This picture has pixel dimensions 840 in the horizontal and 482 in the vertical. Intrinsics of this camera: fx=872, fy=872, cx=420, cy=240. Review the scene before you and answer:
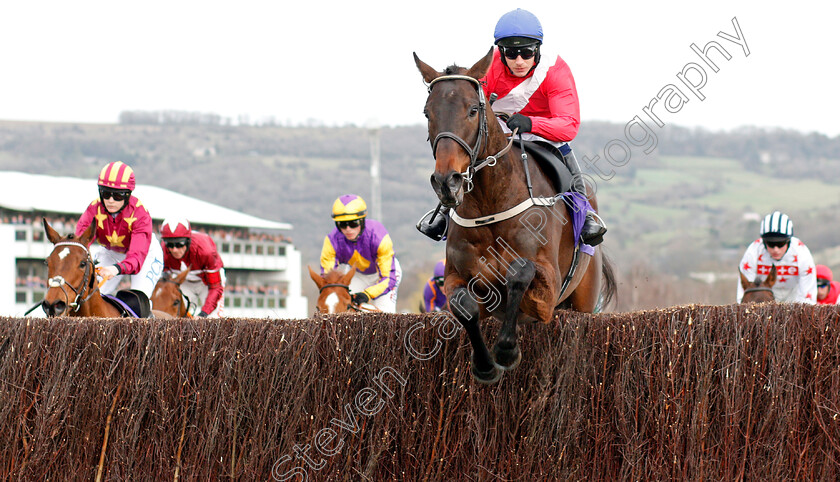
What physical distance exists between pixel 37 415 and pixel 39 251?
34.0m

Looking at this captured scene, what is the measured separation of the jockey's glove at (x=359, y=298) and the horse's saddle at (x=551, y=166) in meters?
3.96

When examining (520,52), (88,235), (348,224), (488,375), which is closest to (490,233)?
(488,375)

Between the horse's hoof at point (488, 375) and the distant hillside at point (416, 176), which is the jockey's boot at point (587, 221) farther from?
the distant hillside at point (416, 176)

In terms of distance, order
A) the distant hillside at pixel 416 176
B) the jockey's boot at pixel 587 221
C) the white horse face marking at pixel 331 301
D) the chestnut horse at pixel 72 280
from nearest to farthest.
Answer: the jockey's boot at pixel 587 221, the chestnut horse at pixel 72 280, the white horse face marking at pixel 331 301, the distant hillside at pixel 416 176

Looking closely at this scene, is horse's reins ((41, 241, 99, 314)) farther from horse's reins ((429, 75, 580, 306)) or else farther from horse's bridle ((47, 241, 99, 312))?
horse's reins ((429, 75, 580, 306))

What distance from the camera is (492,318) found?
5156 millimetres

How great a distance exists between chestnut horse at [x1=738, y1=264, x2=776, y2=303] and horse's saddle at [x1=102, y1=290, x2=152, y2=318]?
5925 mm

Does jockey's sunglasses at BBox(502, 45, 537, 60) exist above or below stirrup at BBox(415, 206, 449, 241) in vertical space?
above

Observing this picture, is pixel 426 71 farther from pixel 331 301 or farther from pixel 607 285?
pixel 331 301

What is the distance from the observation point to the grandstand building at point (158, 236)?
34000 millimetres

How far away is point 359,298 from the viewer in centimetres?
904

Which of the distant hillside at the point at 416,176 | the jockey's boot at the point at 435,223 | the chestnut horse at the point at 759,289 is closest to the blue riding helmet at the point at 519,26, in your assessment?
the jockey's boot at the point at 435,223

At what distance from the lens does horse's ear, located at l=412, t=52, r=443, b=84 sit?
15.1 ft

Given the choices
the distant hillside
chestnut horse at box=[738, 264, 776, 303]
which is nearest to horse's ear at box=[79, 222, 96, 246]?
chestnut horse at box=[738, 264, 776, 303]
